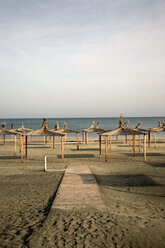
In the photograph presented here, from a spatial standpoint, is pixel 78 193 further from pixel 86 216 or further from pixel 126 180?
pixel 126 180

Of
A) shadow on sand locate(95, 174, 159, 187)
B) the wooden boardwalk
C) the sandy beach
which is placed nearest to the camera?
the sandy beach

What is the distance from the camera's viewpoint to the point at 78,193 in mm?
7473

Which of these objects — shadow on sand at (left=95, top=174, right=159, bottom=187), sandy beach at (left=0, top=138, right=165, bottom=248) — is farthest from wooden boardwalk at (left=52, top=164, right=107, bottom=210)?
shadow on sand at (left=95, top=174, right=159, bottom=187)

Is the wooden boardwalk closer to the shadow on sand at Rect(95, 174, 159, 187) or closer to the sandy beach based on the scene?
the sandy beach

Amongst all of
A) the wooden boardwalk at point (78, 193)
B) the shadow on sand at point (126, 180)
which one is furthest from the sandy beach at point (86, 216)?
the wooden boardwalk at point (78, 193)

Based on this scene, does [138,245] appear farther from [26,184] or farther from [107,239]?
[26,184]

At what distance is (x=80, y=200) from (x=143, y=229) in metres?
2.31

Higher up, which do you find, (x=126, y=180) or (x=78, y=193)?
(x=78, y=193)

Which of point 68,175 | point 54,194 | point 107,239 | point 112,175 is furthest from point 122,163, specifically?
point 107,239

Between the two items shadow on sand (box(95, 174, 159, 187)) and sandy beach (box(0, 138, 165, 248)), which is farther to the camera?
shadow on sand (box(95, 174, 159, 187))

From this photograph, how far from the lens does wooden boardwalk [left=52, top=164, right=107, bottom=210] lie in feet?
20.9

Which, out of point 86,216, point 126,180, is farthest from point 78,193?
point 126,180

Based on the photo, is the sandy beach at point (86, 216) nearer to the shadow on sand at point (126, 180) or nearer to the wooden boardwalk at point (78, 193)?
the shadow on sand at point (126, 180)

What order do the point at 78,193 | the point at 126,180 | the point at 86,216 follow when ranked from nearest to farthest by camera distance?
1. the point at 86,216
2. the point at 78,193
3. the point at 126,180
